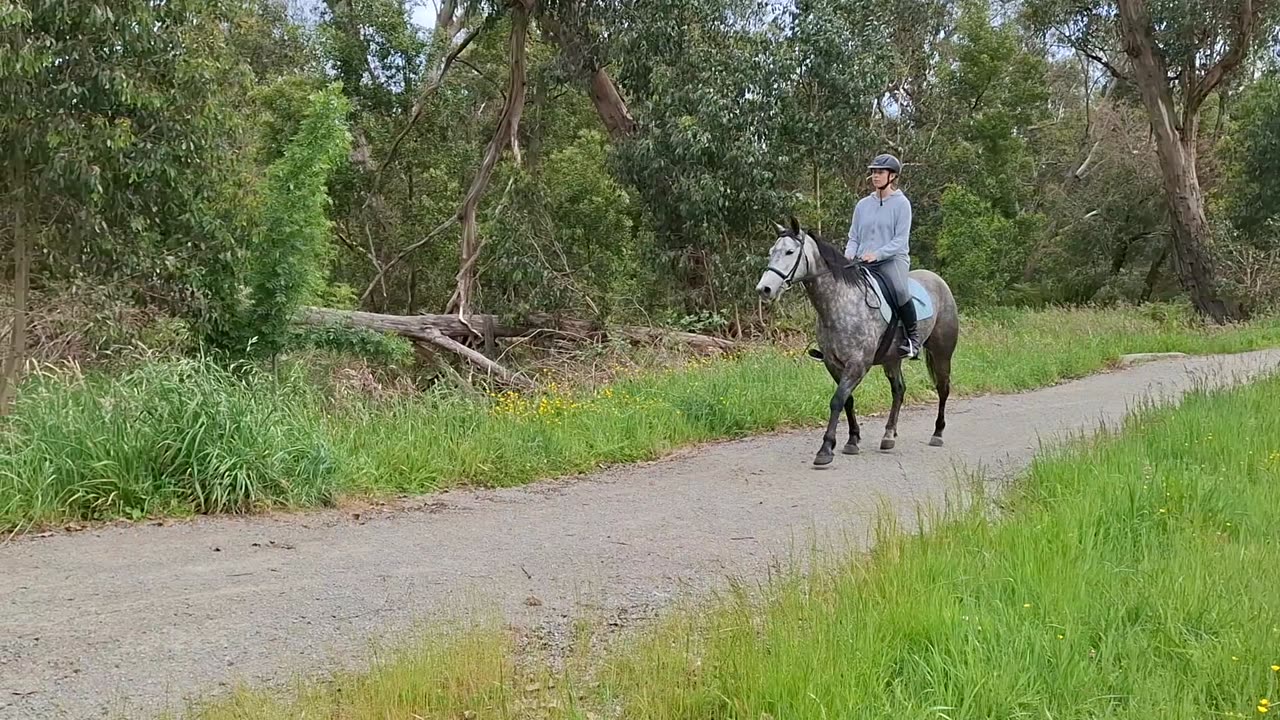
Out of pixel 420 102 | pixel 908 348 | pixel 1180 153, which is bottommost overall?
pixel 908 348

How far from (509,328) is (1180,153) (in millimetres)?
18030

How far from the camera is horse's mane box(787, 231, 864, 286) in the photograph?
26.0ft

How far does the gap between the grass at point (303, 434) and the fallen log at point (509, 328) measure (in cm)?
460

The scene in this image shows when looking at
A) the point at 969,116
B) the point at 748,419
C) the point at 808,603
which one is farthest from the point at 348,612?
the point at 969,116

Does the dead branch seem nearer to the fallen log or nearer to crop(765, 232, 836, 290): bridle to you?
the fallen log

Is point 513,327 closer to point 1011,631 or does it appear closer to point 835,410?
point 835,410

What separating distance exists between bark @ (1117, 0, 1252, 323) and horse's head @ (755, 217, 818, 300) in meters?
18.9

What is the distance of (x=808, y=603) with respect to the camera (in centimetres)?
361

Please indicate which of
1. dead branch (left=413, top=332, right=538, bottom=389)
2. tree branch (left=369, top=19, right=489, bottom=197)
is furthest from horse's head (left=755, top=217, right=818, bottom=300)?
tree branch (left=369, top=19, right=489, bottom=197)

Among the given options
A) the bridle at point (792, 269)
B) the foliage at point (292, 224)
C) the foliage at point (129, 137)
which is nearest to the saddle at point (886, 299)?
the bridle at point (792, 269)

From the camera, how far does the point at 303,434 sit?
259 inches

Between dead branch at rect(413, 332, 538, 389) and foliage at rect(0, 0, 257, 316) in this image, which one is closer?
foliage at rect(0, 0, 257, 316)

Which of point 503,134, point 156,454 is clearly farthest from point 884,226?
point 503,134

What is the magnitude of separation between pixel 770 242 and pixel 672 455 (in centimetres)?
984
